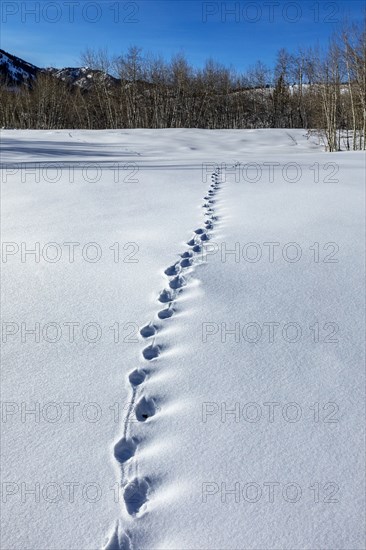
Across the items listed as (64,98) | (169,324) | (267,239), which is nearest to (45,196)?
(267,239)

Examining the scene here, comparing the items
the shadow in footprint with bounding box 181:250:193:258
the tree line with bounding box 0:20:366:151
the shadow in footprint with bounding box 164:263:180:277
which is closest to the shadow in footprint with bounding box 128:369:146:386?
the shadow in footprint with bounding box 164:263:180:277

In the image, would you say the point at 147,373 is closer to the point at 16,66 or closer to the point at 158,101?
the point at 158,101

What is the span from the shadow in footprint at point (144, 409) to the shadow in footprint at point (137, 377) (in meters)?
0.10

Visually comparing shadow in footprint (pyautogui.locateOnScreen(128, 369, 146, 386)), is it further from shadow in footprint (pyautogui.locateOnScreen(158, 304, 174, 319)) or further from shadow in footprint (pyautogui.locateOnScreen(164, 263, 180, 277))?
shadow in footprint (pyautogui.locateOnScreen(164, 263, 180, 277))

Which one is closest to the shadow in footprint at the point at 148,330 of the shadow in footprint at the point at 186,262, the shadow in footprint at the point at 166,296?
the shadow in footprint at the point at 166,296

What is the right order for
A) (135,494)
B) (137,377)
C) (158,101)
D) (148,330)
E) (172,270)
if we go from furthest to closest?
(158,101), (172,270), (148,330), (137,377), (135,494)

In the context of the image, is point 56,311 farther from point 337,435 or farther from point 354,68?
point 354,68

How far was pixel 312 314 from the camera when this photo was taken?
2.07 meters

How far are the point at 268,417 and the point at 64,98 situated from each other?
93.1 feet

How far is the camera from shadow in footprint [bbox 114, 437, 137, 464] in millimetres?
1298

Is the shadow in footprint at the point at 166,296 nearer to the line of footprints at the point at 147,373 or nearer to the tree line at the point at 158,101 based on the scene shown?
the line of footprints at the point at 147,373

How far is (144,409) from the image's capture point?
4.91ft

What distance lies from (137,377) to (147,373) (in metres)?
0.04

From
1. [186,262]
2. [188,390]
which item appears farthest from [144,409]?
[186,262]
